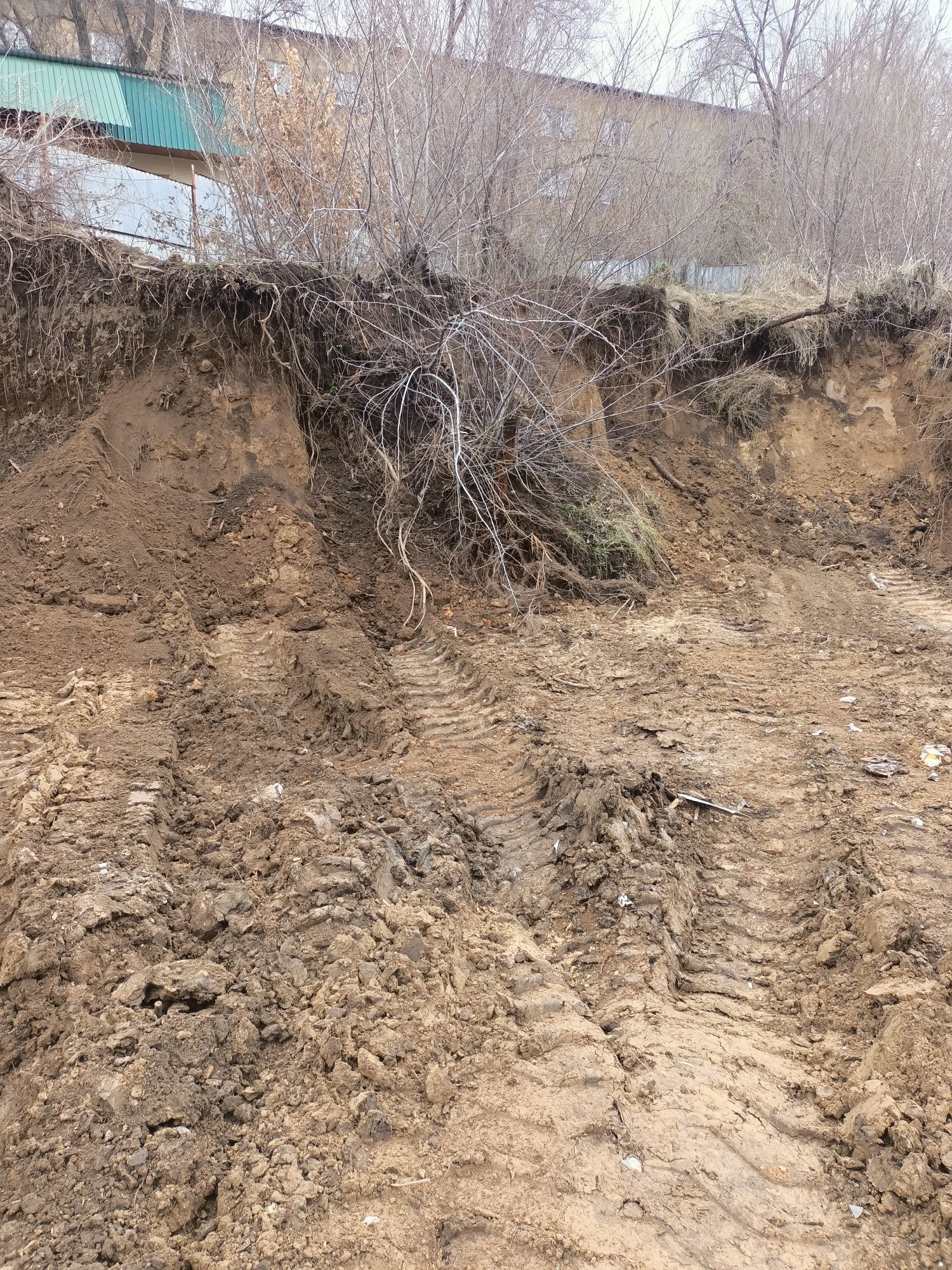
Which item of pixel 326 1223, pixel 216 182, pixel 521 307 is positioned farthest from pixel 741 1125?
pixel 216 182

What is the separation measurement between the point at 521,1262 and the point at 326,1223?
0.44 m

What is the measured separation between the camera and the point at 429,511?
21.4 feet

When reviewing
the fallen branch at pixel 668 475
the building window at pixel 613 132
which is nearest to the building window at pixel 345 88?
the building window at pixel 613 132

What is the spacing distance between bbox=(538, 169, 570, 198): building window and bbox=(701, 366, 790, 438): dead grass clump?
2.33m

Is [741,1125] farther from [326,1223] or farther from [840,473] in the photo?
[840,473]

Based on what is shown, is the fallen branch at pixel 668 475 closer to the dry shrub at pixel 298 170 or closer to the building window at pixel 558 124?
the building window at pixel 558 124

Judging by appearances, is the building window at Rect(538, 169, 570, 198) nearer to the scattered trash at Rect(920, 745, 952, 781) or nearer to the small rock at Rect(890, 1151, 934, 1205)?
the scattered trash at Rect(920, 745, 952, 781)

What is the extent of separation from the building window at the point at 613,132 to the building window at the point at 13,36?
1371cm

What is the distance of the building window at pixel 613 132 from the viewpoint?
7.40 m

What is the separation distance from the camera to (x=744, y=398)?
27.5 feet

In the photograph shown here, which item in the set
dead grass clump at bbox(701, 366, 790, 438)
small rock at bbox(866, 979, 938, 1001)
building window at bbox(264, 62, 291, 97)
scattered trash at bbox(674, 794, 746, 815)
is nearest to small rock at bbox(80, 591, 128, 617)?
scattered trash at bbox(674, 794, 746, 815)

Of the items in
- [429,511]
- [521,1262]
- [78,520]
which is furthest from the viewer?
[429,511]

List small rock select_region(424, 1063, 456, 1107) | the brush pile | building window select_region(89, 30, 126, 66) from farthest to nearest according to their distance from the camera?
building window select_region(89, 30, 126, 66)
the brush pile
small rock select_region(424, 1063, 456, 1107)

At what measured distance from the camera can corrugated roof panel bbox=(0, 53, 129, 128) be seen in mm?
12984
